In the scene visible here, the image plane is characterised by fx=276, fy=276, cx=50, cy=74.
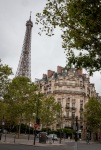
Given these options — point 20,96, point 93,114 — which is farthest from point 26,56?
point 20,96

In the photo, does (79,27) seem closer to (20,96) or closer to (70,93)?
(20,96)

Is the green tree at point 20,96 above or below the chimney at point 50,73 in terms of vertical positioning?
below

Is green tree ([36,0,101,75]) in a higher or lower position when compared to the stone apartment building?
lower

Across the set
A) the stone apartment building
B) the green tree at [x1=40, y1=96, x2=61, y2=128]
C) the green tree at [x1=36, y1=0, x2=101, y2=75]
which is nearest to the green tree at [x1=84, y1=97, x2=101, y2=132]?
the green tree at [x1=40, y1=96, x2=61, y2=128]

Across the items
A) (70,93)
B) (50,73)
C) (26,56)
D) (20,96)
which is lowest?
(20,96)

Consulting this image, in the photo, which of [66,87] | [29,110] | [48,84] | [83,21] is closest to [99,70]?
[83,21]

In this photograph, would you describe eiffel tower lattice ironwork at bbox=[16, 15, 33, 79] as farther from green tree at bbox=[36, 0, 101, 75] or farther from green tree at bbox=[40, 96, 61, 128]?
green tree at bbox=[36, 0, 101, 75]

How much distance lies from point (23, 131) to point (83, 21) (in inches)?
2465

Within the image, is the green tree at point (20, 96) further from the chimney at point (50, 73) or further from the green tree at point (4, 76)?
the chimney at point (50, 73)

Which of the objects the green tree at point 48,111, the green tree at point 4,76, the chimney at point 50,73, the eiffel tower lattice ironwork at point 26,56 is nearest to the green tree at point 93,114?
the green tree at point 48,111

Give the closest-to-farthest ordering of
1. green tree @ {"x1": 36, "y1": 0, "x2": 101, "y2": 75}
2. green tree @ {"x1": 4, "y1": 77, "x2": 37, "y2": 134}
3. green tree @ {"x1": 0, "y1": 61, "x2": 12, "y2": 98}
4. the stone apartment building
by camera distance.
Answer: green tree @ {"x1": 36, "y1": 0, "x2": 101, "y2": 75}, green tree @ {"x1": 0, "y1": 61, "x2": 12, "y2": 98}, green tree @ {"x1": 4, "y1": 77, "x2": 37, "y2": 134}, the stone apartment building

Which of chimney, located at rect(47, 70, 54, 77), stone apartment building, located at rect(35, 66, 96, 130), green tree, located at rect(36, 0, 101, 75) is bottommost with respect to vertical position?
green tree, located at rect(36, 0, 101, 75)

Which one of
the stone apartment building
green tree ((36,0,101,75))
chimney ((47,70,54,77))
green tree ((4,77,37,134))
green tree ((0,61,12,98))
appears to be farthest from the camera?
chimney ((47,70,54,77))

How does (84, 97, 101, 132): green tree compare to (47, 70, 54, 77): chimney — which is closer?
(84, 97, 101, 132): green tree
